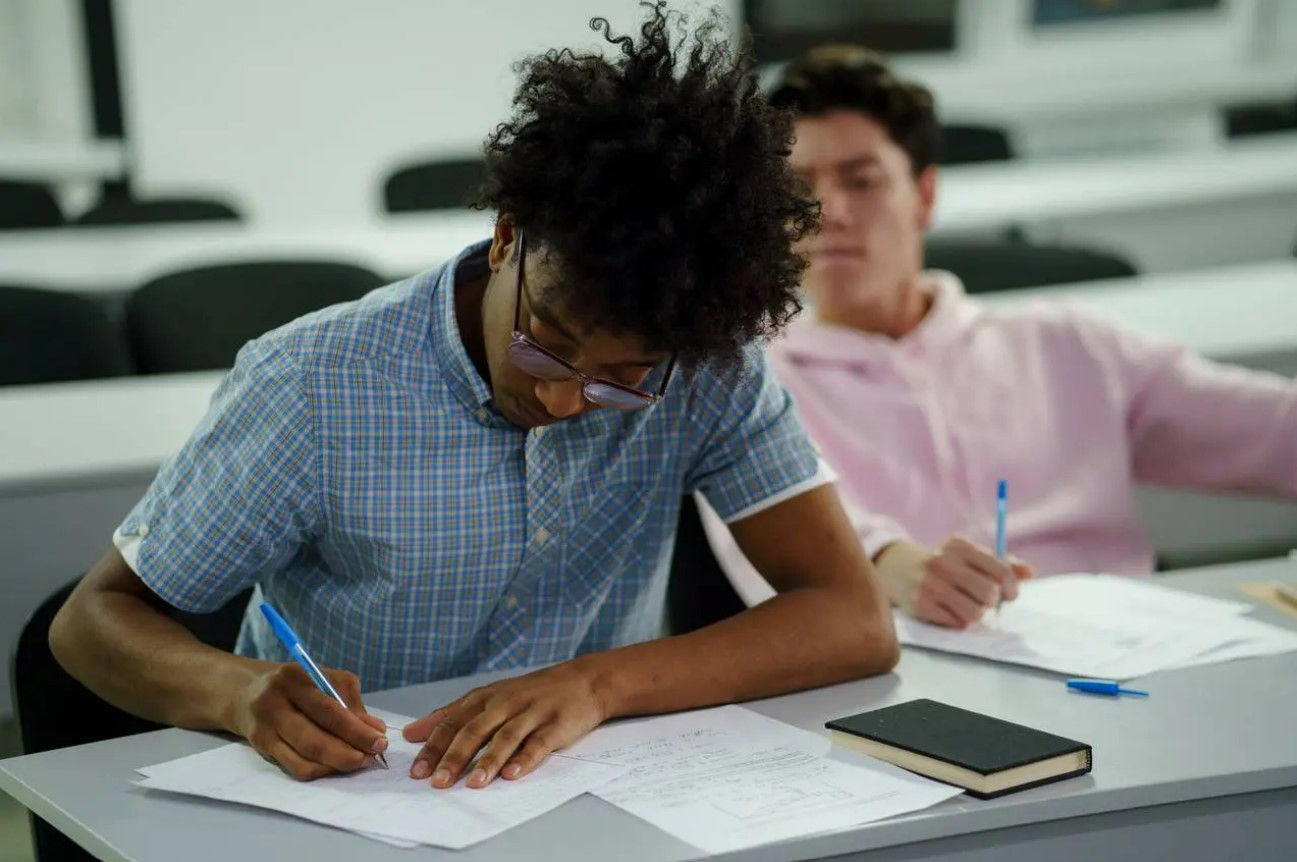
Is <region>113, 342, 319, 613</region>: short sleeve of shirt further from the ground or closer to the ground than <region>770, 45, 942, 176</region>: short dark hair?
closer to the ground

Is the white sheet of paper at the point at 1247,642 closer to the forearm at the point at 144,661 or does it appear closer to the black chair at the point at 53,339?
the forearm at the point at 144,661

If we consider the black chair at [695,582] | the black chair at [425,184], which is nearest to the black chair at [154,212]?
the black chair at [425,184]

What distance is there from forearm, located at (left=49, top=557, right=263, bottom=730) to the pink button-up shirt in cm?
99

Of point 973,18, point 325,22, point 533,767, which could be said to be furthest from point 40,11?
point 533,767

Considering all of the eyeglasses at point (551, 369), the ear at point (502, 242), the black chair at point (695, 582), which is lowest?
the black chair at point (695, 582)

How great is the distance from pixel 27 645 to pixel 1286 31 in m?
6.19

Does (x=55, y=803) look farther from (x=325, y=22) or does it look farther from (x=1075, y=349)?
(x=325, y=22)

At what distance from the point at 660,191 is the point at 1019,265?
2175 mm

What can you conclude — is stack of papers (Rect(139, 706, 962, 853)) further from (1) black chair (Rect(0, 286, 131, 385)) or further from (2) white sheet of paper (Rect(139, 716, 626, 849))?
(1) black chair (Rect(0, 286, 131, 385))

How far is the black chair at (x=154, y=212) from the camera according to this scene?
184 inches

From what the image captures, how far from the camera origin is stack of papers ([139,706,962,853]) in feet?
3.94

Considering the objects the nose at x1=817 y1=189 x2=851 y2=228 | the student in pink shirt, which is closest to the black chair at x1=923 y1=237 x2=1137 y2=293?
the student in pink shirt

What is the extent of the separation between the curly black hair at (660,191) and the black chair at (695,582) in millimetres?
614

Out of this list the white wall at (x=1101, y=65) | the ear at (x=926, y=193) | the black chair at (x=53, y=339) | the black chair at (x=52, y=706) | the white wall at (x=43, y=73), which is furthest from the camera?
the white wall at (x=1101, y=65)
